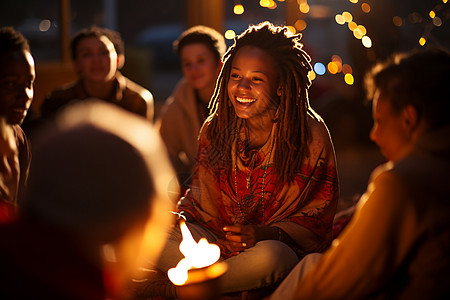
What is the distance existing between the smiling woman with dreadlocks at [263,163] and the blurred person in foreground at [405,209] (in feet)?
2.79

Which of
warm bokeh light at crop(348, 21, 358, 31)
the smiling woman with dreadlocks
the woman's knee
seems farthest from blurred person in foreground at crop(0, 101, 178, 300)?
warm bokeh light at crop(348, 21, 358, 31)

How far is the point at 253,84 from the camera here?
293 cm

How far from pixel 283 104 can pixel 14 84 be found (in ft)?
4.54

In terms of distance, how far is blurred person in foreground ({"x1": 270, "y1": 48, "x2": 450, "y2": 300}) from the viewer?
1.73 m

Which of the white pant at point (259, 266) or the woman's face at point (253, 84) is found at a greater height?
the woman's face at point (253, 84)

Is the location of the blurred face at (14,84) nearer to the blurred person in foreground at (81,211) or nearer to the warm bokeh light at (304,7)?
the blurred person in foreground at (81,211)

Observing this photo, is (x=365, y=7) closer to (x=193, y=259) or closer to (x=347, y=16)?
(x=347, y=16)

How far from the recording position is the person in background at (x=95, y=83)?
14.3 feet

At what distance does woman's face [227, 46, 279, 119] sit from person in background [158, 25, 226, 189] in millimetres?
1185

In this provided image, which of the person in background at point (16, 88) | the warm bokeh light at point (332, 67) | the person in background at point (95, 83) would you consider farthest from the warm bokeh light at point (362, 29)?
the person in background at point (16, 88)

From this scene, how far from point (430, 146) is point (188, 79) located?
265cm

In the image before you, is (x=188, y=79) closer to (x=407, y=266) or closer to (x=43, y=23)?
(x=407, y=266)

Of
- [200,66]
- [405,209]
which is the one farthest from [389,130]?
[200,66]

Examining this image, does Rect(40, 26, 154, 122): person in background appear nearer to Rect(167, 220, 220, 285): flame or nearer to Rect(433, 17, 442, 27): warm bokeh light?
Rect(433, 17, 442, 27): warm bokeh light
